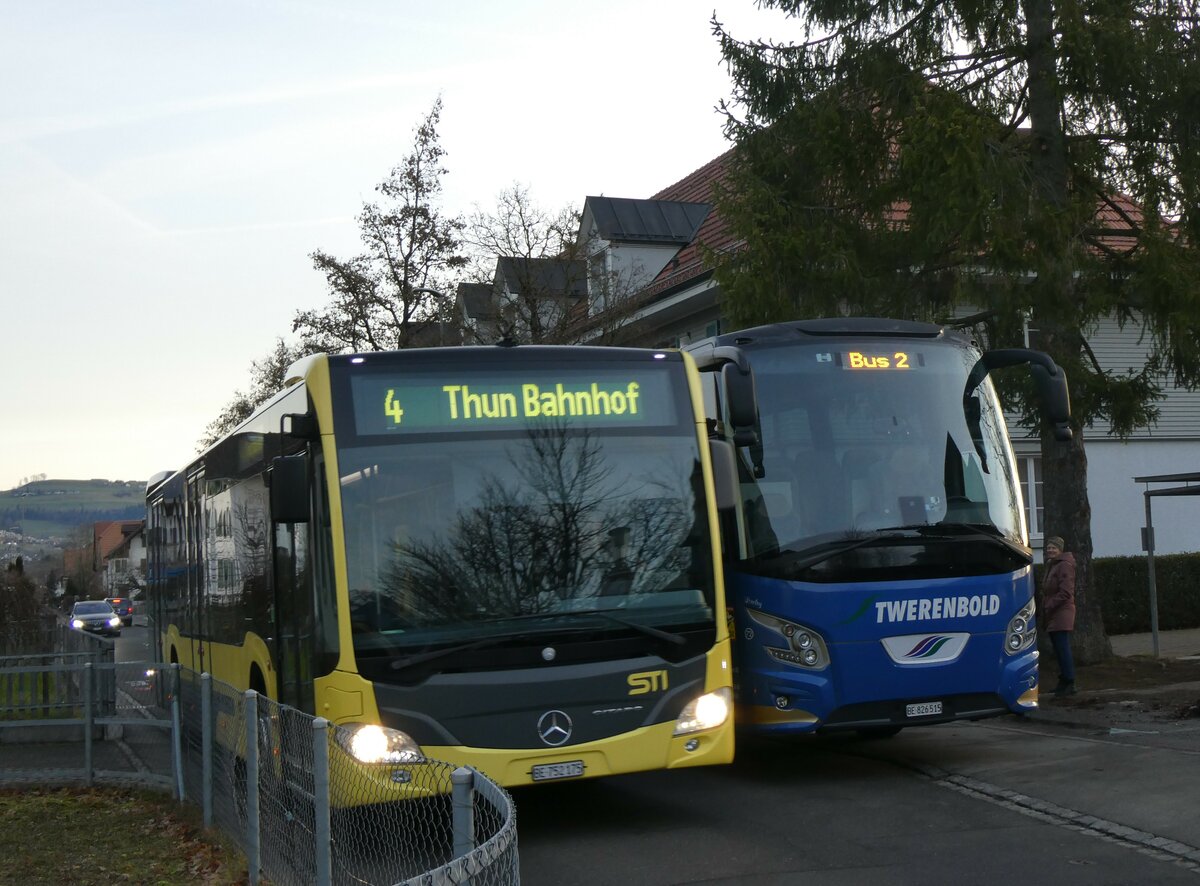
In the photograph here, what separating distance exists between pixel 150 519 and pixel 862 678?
40.5ft

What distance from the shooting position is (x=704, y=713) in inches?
356

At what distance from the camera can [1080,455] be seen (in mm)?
17438

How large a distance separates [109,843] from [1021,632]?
6.57 metres

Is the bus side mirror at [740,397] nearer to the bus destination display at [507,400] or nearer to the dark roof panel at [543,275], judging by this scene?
the bus destination display at [507,400]

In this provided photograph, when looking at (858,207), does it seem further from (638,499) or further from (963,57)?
(638,499)

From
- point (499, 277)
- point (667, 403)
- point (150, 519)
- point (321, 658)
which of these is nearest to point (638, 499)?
point (667, 403)

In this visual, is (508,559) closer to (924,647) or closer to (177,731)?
(924,647)

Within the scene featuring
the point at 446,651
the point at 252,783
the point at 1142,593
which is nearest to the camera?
the point at 252,783

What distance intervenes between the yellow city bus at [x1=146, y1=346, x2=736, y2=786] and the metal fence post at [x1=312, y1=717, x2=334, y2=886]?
6.06ft

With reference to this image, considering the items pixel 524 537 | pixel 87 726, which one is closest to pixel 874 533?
pixel 524 537

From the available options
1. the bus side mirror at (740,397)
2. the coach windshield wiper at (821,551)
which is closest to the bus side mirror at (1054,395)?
the coach windshield wiper at (821,551)

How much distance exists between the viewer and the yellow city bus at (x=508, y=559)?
8500 mm

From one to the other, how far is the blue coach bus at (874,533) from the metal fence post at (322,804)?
14.9 feet

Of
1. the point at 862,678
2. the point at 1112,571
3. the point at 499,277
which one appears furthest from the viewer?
the point at 499,277
